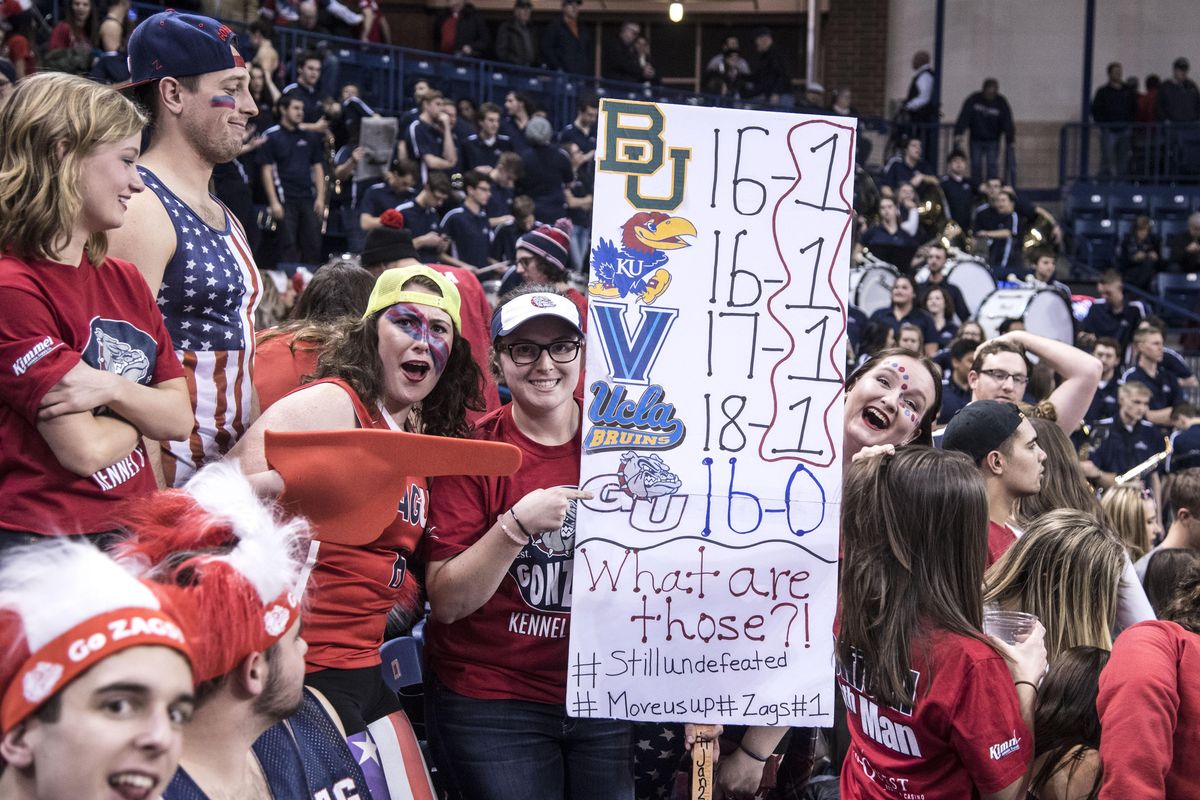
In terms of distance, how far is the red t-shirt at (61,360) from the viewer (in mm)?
2359

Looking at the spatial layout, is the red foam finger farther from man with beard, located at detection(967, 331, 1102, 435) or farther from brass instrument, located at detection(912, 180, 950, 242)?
brass instrument, located at detection(912, 180, 950, 242)

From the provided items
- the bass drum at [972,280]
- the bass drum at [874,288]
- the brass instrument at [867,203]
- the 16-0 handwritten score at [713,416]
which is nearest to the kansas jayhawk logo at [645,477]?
the 16-0 handwritten score at [713,416]

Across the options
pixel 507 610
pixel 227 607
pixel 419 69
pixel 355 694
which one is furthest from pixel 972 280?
pixel 227 607

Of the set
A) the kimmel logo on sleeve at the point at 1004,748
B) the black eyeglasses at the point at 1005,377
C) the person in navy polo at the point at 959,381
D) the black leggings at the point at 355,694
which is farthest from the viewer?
the person in navy polo at the point at 959,381

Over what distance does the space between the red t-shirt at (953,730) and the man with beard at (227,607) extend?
1175 mm

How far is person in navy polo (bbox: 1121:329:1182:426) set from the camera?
35.7 ft

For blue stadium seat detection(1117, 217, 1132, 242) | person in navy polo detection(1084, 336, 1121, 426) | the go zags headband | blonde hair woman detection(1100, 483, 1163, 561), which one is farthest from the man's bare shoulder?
blue stadium seat detection(1117, 217, 1132, 242)

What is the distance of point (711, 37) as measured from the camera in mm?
20781

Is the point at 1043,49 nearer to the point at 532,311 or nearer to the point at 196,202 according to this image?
the point at 532,311

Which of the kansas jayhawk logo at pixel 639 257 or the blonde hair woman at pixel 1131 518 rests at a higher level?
the kansas jayhawk logo at pixel 639 257

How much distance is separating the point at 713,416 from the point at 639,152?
0.64m

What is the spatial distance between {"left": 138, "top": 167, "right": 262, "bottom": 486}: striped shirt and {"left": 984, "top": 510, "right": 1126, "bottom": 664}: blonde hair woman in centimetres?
181

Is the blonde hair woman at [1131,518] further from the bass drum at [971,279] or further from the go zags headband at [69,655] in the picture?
the bass drum at [971,279]

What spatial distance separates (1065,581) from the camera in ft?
10.3
